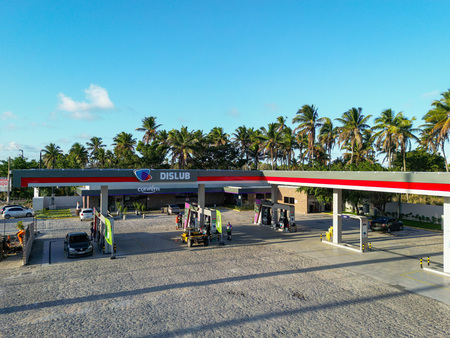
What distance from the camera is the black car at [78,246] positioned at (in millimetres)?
19844

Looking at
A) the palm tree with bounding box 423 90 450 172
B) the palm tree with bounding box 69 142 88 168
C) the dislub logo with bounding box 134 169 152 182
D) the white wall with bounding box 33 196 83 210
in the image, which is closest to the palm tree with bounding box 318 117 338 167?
the palm tree with bounding box 423 90 450 172

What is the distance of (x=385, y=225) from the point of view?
101 ft

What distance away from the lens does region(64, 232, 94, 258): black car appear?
19844mm

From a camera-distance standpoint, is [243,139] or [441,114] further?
[243,139]

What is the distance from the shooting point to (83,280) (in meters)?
15.6

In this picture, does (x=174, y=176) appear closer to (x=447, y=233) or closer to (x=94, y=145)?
(x=447, y=233)

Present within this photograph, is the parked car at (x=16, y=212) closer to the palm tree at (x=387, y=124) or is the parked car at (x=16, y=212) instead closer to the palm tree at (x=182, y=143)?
the palm tree at (x=182, y=143)

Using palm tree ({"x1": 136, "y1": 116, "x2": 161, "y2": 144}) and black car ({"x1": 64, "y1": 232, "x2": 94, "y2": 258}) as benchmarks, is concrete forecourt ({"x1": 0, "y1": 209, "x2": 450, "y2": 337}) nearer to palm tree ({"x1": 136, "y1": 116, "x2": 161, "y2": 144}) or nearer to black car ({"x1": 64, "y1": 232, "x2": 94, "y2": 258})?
black car ({"x1": 64, "y1": 232, "x2": 94, "y2": 258})

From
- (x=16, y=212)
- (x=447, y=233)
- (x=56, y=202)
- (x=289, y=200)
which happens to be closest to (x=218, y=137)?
(x=289, y=200)

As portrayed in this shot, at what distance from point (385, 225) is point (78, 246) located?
29531 millimetres

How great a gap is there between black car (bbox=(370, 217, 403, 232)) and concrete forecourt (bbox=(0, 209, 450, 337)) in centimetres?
862

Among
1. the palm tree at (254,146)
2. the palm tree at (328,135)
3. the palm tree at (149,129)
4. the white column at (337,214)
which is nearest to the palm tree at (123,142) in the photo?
the palm tree at (149,129)

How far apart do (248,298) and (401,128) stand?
3920 cm

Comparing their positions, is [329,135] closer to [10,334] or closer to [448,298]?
[448,298]
